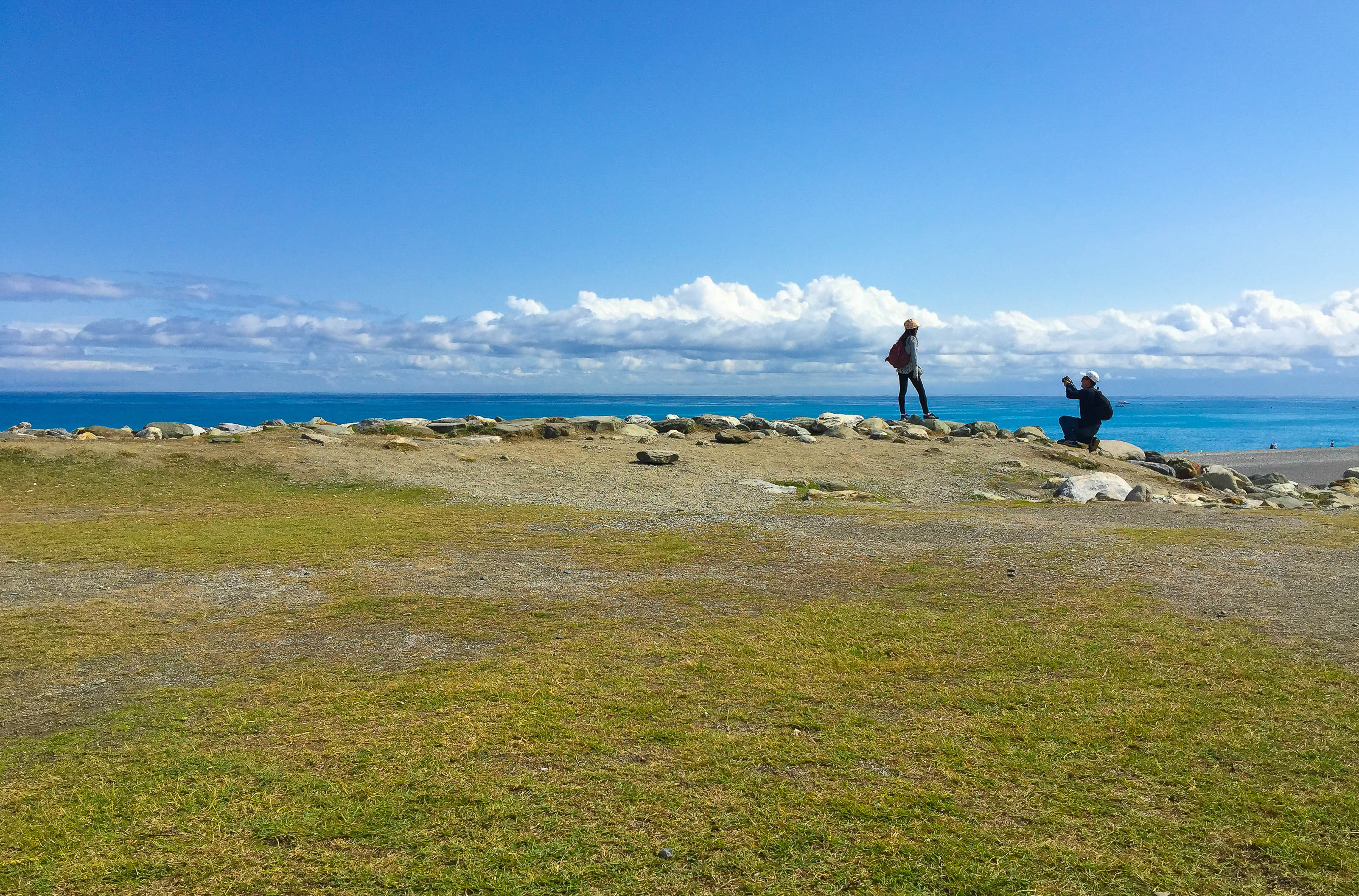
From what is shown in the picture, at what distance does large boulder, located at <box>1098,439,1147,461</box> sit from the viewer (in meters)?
29.2

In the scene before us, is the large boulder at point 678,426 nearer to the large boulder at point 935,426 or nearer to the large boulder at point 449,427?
the large boulder at point 449,427

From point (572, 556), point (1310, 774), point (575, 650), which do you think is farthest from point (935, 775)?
point (572, 556)

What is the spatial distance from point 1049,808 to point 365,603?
7220mm

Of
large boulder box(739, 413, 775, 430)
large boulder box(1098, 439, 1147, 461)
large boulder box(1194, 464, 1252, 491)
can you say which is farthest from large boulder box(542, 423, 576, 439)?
large boulder box(1194, 464, 1252, 491)

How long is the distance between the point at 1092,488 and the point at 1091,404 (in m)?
8.29

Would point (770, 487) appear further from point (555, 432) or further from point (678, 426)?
point (678, 426)

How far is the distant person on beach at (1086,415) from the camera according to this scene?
2589cm

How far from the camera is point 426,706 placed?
613 centimetres

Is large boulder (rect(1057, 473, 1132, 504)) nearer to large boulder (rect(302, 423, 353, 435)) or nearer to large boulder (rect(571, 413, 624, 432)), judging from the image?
large boulder (rect(571, 413, 624, 432))

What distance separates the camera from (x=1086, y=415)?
2739cm

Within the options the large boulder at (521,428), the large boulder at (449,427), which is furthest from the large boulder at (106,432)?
the large boulder at (521,428)

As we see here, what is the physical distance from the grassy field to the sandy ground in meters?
40.1

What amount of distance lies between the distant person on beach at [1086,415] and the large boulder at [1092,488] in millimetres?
5719

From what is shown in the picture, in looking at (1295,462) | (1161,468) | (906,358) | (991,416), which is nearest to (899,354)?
(906,358)
